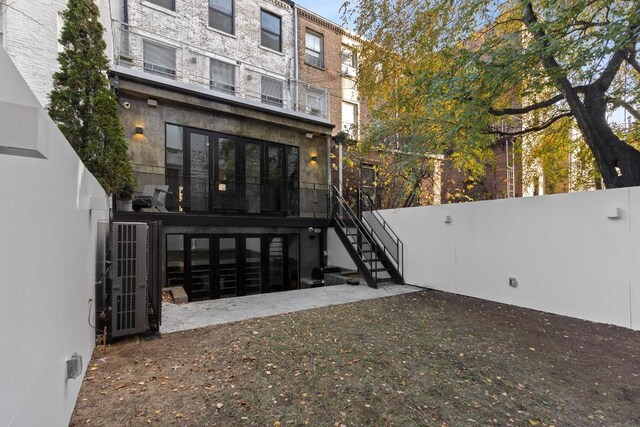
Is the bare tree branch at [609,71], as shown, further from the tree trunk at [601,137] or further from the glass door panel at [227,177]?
the glass door panel at [227,177]

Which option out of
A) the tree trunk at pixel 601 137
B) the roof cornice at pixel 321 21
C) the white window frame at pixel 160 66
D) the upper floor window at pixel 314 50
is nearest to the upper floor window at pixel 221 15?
the white window frame at pixel 160 66

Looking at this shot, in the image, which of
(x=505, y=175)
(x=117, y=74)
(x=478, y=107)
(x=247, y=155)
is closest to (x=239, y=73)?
(x=247, y=155)

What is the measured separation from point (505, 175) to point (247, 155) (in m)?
13.1

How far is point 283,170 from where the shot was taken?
1115 centimetres

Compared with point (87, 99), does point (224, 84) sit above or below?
above

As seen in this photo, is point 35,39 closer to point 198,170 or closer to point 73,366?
point 198,170

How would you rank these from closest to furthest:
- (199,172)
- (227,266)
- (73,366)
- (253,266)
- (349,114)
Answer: (73,366) → (199,172) → (227,266) → (253,266) → (349,114)

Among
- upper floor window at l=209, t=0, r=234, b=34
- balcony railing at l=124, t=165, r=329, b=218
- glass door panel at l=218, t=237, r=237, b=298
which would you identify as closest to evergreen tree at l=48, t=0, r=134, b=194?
balcony railing at l=124, t=165, r=329, b=218

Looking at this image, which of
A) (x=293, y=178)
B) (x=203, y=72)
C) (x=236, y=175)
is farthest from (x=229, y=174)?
(x=203, y=72)

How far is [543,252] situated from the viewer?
6.39 metres

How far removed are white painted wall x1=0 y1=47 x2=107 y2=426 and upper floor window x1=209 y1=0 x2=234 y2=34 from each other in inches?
416

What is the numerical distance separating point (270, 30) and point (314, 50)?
2.16 m

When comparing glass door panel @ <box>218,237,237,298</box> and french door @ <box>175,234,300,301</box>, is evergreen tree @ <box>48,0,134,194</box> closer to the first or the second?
french door @ <box>175,234,300,301</box>

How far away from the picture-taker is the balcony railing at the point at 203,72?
30.5 feet
